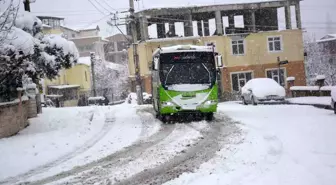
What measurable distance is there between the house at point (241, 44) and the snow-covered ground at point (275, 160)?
29.7 meters

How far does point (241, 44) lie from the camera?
4041cm

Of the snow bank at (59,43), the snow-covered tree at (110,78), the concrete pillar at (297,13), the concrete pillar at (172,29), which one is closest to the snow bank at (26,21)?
the snow bank at (59,43)

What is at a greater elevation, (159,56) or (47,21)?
(47,21)

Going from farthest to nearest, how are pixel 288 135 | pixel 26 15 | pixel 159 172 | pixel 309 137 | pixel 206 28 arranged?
1. pixel 206 28
2. pixel 26 15
3. pixel 288 135
4. pixel 309 137
5. pixel 159 172

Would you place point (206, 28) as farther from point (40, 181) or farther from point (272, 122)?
point (40, 181)

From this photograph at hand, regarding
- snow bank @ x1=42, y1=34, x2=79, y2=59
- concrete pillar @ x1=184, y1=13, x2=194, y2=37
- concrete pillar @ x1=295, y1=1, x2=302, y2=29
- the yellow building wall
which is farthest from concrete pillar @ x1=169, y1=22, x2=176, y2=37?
snow bank @ x1=42, y1=34, x2=79, y2=59

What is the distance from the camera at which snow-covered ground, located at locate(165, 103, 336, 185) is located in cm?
582

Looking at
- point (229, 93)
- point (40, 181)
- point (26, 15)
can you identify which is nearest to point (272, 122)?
point (40, 181)

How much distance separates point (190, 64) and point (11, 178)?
342 inches

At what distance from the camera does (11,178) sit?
25.0 ft

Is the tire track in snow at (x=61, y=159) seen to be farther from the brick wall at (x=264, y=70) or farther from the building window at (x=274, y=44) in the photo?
the building window at (x=274, y=44)

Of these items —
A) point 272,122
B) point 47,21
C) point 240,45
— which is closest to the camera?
point 272,122

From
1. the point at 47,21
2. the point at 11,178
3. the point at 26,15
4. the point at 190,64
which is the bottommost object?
the point at 11,178

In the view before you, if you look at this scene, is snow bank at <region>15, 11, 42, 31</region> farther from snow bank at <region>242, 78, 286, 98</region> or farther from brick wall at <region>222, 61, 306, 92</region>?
Answer: brick wall at <region>222, 61, 306, 92</region>
